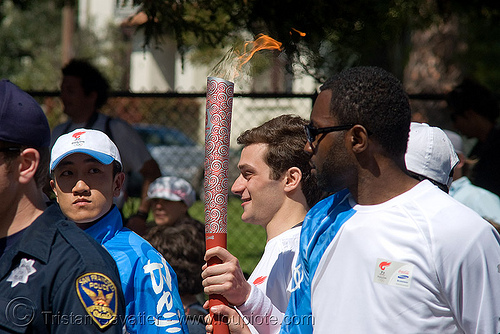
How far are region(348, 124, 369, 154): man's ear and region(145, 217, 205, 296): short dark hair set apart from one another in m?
1.99

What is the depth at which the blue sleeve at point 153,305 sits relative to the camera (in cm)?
254

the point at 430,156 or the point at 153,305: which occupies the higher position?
the point at 430,156

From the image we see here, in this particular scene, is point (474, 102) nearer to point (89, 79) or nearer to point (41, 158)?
point (89, 79)

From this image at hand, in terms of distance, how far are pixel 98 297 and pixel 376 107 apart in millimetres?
1165

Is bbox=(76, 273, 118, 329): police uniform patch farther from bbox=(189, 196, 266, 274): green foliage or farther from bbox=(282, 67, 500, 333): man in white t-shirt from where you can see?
bbox=(189, 196, 266, 274): green foliage

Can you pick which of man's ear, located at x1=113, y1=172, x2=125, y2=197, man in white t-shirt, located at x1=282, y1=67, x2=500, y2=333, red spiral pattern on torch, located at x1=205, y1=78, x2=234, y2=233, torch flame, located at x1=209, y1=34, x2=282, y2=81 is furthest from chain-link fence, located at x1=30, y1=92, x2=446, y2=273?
man in white t-shirt, located at x1=282, y1=67, x2=500, y2=333

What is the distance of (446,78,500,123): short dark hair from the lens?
5.56 m

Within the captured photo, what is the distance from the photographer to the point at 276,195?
2963 millimetres

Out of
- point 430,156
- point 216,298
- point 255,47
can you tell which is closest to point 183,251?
point 216,298

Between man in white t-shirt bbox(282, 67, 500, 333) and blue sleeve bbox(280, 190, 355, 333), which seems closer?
man in white t-shirt bbox(282, 67, 500, 333)

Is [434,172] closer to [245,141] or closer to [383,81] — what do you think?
[383,81]

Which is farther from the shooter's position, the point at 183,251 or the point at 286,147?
the point at 183,251

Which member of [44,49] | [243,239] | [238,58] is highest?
[44,49]

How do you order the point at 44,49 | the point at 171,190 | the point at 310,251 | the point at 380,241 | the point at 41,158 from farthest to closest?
the point at 44,49, the point at 171,190, the point at 41,158, the point at 310,251, the point at 380,241
